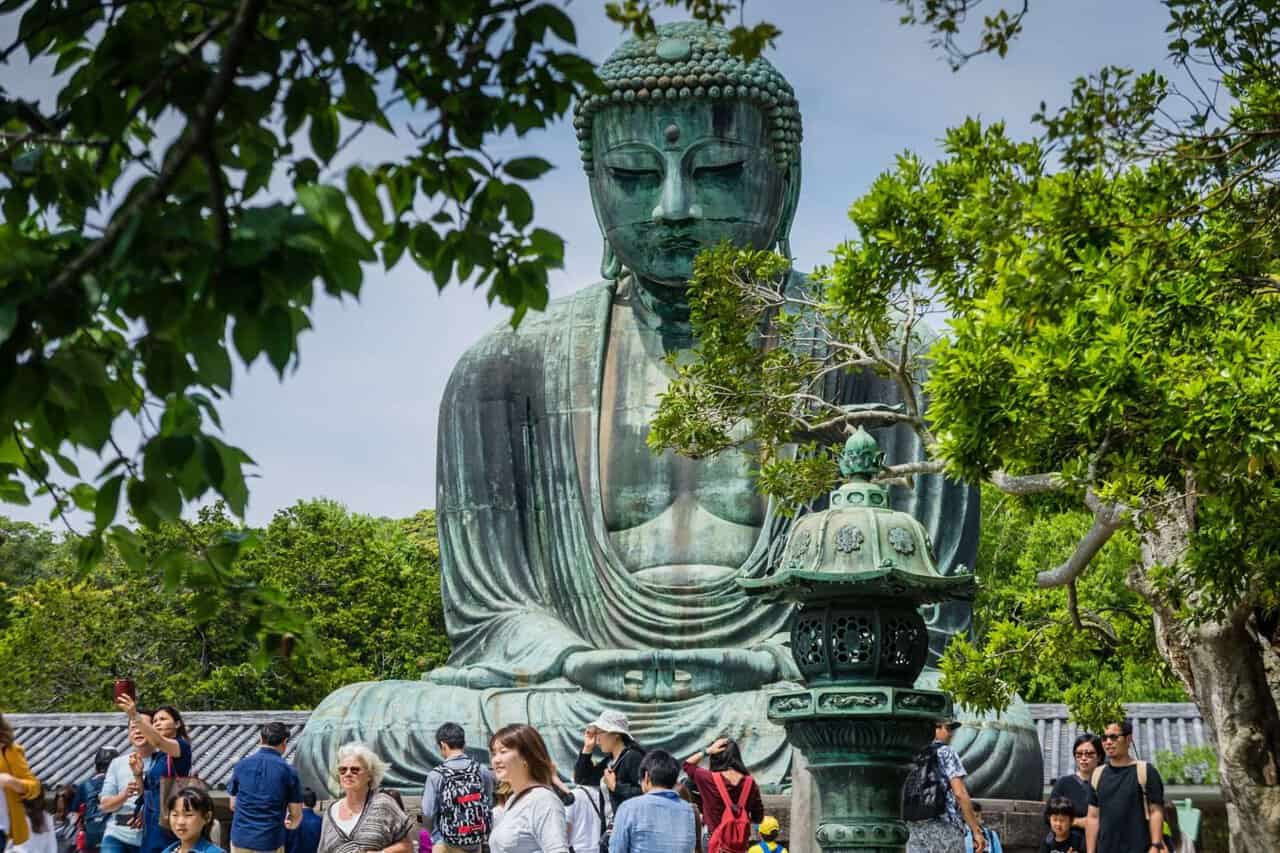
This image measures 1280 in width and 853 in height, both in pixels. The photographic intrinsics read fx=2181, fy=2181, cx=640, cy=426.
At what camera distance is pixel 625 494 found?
1402 cm

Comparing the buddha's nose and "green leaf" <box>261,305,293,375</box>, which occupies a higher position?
the buddha's nose

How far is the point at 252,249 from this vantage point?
3.60 metres

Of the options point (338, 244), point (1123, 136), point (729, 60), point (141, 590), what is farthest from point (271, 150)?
point (141, 590)

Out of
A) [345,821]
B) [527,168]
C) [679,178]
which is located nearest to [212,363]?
[527,168]

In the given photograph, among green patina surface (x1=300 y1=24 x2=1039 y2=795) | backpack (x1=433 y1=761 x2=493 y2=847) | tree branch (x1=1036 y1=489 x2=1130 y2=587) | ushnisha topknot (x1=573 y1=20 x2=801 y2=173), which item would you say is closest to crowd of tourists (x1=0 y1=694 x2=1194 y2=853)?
backpack (x1=433 y1=761 x2=493 y2=847)

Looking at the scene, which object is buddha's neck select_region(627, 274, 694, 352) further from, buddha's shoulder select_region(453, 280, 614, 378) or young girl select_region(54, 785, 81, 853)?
young girl select_region(54, 785, 81, 853)

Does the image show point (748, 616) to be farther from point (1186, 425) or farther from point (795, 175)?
point (1186, 425)

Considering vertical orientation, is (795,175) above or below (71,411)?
above

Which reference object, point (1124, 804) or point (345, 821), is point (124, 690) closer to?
point (345, 821)

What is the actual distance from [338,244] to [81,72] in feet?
3.49

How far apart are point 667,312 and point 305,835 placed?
491cm

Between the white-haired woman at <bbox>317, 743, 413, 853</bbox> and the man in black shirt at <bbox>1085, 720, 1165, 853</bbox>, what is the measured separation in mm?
3237

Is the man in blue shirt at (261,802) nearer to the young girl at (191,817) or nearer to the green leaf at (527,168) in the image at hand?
the young girl at (191,817)

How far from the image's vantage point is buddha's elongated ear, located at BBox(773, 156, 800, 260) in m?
14.4
